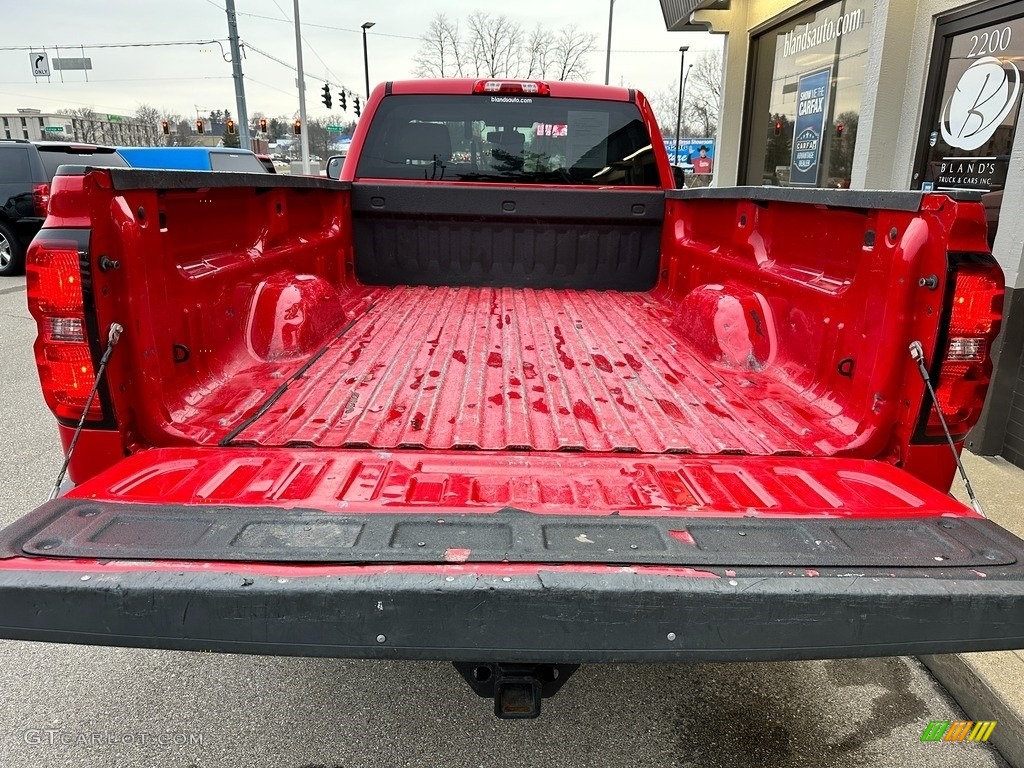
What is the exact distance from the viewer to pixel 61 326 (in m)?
1.94

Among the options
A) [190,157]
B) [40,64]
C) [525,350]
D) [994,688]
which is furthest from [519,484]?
[40,64]

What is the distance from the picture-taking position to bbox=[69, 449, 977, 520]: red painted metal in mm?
→ 1873

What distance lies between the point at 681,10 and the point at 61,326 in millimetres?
10790

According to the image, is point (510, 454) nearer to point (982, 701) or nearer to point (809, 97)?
point (982, 701)

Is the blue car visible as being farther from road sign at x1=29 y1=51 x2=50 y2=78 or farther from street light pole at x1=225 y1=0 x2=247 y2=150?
road sign at x1=29 y1=51 x2=50 y2=78

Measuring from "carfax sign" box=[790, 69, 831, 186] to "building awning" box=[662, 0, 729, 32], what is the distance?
6.75ft

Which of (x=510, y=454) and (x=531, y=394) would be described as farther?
(x=531, y=394)

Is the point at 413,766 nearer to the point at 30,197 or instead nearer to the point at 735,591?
the point at 735,591

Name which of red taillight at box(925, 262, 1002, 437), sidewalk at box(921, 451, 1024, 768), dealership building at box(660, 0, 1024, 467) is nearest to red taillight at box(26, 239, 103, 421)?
red taillight at box(925, 262, 1002, 437)

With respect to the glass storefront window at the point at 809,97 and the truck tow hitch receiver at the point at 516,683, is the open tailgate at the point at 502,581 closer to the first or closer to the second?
the truck tow hitch receiver at the point at 516,683

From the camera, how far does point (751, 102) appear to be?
33.8 feet

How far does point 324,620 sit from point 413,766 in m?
1.12

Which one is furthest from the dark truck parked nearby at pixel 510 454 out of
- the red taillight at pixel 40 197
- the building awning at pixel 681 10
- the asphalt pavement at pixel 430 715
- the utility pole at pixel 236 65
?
the utility pole at pixel 236 65

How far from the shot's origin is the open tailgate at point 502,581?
1.50 meters
